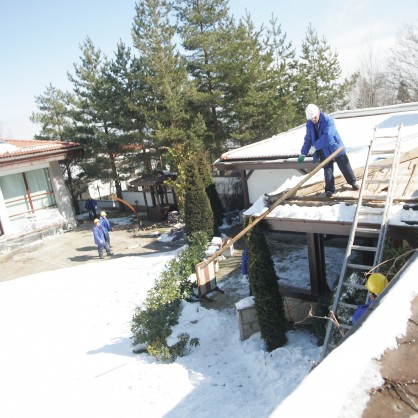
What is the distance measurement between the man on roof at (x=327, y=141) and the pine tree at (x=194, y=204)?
7866 millimetres

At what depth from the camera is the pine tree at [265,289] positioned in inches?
297

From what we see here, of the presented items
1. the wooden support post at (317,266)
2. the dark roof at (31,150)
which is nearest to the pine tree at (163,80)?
the dark roof at (31,150)

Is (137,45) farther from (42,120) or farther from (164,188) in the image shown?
(42,120)

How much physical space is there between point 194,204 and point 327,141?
8339 millimetres

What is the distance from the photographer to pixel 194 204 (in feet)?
46.6

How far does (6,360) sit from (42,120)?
22.6 meters

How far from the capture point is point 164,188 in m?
21.4

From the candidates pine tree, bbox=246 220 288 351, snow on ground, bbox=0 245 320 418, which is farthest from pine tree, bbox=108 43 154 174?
pine tree, bbox=246 220 288 351

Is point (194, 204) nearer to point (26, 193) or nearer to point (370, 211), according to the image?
point (370, 211)

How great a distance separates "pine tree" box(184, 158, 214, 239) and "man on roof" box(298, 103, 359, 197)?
787cm

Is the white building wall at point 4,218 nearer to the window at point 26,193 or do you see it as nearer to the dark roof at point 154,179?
the window at point 26,193

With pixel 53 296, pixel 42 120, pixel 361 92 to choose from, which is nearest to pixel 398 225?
pixel 53 296

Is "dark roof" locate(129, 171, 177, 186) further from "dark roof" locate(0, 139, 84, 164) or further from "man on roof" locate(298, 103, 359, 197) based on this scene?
"man on roof" locate(298, 103, 359, 197)

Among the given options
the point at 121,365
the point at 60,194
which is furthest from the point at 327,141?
the point at 60,194
